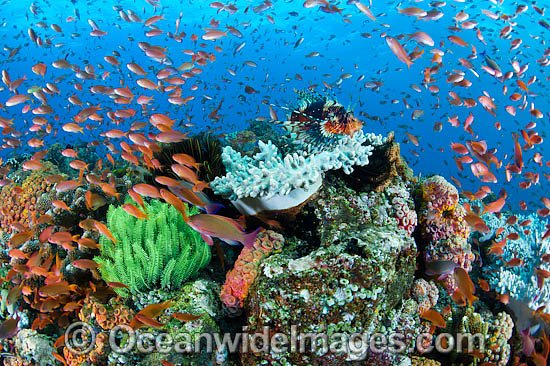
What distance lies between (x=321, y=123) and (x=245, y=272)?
79.8 inches

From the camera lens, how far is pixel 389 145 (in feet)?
12.9

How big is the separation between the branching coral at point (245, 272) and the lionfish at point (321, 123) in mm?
1402

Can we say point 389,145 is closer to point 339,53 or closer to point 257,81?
point 339,53

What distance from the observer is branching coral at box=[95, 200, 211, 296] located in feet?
10.9

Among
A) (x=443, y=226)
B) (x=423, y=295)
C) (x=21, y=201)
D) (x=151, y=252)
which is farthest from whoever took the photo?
(x=21, y=201)

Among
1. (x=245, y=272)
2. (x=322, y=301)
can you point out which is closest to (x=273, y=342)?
(x=322, y=301)

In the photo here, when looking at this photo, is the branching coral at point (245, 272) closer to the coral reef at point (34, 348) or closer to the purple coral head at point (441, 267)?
the purple coral head at point (441, 267)

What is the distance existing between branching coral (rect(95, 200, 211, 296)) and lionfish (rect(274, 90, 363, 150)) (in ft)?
6.01

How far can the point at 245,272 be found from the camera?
3074 mm

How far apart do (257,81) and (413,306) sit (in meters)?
77.1

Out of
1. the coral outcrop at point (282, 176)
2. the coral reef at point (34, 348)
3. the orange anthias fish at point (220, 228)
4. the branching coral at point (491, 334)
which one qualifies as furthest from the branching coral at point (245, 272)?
the branching coral at point (491, 334)

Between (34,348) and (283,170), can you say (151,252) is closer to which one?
(283,170)

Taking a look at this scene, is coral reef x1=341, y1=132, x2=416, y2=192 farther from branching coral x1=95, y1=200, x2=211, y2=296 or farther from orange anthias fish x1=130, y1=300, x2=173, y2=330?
orange anthias fish x1=130, y1=300, x2=173, y2=330

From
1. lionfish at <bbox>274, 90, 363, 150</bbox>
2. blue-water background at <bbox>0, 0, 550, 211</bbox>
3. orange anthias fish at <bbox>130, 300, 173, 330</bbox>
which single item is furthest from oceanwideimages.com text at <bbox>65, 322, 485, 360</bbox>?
blue-water background at <bbox>0, 0, 550, 211</bbox>
